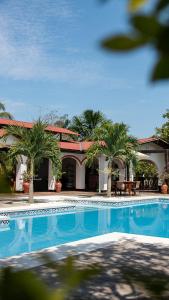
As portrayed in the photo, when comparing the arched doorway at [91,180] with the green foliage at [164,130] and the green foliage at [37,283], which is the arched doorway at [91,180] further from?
A: the green foliage at [37,283]

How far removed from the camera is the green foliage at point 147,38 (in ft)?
1.25

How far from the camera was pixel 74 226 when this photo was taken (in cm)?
1473

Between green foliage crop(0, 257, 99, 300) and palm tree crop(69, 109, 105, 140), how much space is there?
41951 mm

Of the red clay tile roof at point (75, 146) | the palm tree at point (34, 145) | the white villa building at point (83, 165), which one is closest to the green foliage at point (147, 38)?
the palm tree at point (34, 145)

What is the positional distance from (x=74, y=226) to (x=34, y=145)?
484cm

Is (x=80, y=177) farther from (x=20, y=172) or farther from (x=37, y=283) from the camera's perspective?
(x=37, y=283)

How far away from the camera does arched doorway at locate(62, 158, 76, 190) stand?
98.5 ft

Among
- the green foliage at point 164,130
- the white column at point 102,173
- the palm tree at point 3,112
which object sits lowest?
the white column at point 102,173

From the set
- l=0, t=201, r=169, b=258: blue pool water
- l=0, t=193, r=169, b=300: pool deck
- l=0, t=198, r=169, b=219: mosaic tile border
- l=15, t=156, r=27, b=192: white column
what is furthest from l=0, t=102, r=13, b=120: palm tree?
l=0, t=193, r=169, b=300: pool deck

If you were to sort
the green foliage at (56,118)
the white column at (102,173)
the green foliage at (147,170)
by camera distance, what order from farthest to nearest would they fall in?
the green foliage at (56,118), the green foliage at (147,170), the white column at (102,173)

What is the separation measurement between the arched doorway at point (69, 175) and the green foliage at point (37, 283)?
29106mm

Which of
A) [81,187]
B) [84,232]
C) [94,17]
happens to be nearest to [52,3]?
[94,17]

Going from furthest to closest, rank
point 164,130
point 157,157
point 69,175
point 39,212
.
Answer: point 164,130, point 69,175, point 157,157, point 39,212

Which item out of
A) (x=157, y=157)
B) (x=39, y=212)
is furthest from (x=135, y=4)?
(x=157, y=157)
